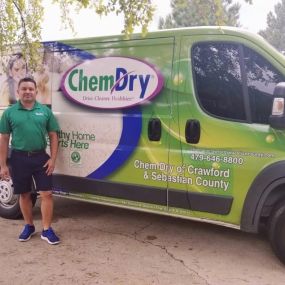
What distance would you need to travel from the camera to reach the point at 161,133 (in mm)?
4312

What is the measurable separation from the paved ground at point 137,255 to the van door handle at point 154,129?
3.53 feet

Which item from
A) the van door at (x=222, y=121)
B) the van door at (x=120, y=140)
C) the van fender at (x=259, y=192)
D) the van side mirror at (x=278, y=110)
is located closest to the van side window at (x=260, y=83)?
the van door at (x=222, y=121)

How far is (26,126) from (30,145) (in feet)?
0.63

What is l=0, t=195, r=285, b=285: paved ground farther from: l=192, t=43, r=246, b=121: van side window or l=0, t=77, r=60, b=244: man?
l=192, t=43, r=246, b=121: van side window

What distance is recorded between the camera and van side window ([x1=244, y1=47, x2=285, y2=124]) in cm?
385

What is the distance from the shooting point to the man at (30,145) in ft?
15.1

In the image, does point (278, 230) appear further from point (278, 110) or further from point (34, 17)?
point (34, 17)

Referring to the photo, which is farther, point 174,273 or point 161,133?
point 161,133

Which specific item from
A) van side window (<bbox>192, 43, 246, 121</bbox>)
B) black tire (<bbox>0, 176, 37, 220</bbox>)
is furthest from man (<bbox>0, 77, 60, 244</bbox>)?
van side window (<bbox>192, 43, 246, 121</bbox>)

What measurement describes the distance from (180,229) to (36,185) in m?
1.61

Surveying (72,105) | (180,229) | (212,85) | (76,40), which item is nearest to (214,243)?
(180,229)

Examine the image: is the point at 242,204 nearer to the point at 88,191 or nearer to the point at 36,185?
the point at 88,191

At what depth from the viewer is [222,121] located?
4.01 metres

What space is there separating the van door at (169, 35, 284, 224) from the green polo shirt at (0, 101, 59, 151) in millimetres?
1418
